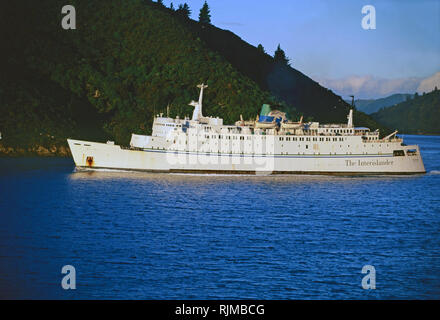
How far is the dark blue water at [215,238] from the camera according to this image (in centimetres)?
2377

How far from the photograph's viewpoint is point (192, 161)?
197ft

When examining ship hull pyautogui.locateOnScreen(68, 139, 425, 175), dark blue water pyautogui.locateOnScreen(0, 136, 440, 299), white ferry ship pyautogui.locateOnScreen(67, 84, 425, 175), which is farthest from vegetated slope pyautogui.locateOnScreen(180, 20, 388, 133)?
dark blue water pyautogui.locateOnScreen(0, 136, 440, 299)

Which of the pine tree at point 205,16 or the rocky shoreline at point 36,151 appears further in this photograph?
the pine tree at point 205,16

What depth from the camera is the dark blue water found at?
78.0 ft

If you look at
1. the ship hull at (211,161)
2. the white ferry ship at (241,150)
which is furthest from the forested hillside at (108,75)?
the white ferry ship at (241,150)

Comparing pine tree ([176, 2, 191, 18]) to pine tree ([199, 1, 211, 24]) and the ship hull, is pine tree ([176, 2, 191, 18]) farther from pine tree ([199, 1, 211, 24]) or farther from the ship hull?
the ship hull

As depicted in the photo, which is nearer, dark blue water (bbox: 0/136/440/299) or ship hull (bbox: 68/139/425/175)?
dark blue water (bbox: 0/136/440/299)

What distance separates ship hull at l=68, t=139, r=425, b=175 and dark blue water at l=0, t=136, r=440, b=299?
5.04 m

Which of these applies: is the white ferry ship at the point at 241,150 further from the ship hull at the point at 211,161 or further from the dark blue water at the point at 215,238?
the dark blue water at the point at 215,238

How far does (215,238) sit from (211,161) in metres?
28.1

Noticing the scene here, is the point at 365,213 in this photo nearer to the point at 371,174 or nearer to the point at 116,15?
the point at 371,174

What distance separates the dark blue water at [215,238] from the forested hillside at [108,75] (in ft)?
130
